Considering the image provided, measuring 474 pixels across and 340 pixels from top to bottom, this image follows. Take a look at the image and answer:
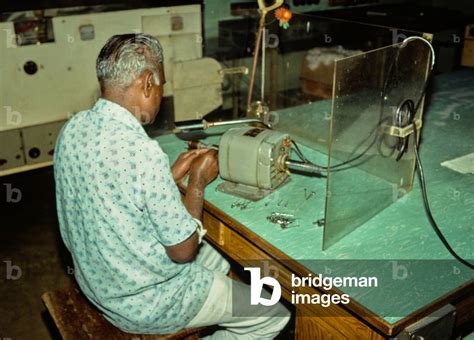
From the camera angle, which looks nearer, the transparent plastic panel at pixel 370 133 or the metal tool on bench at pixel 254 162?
the transparent plastic panel at pixel 370 133

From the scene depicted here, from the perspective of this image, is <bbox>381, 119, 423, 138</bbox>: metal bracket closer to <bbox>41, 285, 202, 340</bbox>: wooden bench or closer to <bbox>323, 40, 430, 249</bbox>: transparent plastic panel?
<bbox>323, 40, 430, 249</bbox>: transparent plastic panel

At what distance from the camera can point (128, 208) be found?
1324 mm

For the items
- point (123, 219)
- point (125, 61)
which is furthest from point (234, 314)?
point (125, 61)

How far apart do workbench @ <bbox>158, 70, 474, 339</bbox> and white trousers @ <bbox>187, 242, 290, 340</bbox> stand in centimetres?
10

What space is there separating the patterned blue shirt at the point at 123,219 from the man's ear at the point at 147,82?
0.08 m

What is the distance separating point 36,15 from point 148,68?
7.21ft

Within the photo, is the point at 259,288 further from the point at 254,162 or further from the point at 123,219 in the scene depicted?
the point at 123,219

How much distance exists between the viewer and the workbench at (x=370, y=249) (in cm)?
125

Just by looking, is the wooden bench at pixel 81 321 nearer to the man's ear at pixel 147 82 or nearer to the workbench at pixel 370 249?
the workbench at pixel 370 249

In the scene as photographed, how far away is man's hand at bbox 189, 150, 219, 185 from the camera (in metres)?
1.76

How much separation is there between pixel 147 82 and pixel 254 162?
1.61 ft

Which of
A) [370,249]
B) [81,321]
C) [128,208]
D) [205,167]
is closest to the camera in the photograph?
[128,208]

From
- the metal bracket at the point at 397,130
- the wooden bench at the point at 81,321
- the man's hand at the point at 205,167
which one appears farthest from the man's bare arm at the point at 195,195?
the metal bracket at the point at 397,130

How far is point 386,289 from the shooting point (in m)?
1.29
